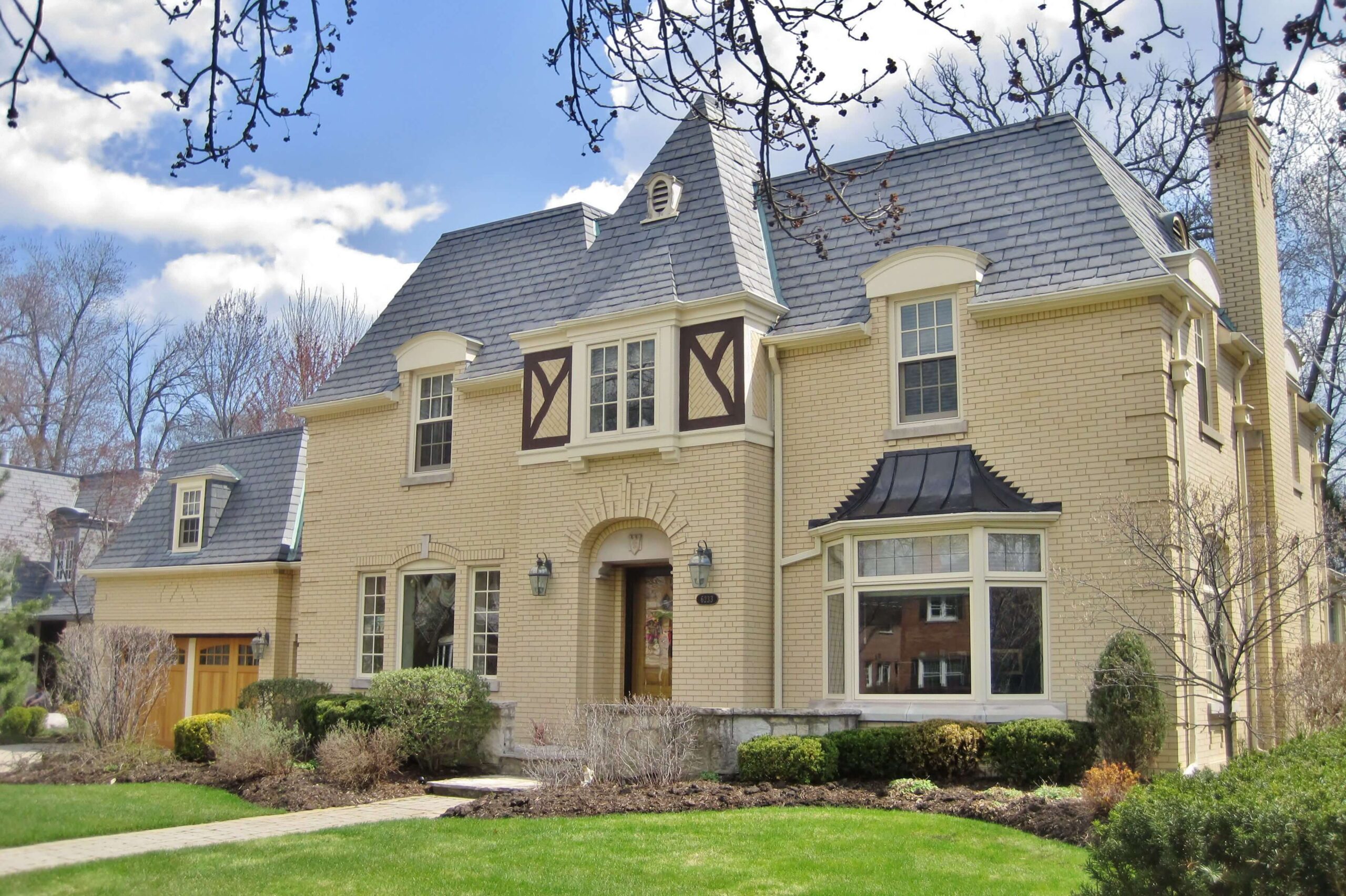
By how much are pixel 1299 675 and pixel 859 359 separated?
6380 mm

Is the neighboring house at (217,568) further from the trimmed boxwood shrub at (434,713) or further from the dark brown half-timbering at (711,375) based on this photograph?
the dark brown half-timbering at (711,375)

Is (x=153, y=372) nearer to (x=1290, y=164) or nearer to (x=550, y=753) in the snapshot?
(x=550, y=753)

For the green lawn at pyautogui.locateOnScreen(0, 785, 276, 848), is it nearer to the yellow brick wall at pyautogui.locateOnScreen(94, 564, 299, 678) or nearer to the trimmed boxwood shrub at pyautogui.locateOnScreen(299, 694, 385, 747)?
the trimmed boxwood shrub at pyautogui.locateOnScreen(299, 694, 385, 747)

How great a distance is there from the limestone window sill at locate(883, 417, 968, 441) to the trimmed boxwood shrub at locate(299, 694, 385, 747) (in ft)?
24.2

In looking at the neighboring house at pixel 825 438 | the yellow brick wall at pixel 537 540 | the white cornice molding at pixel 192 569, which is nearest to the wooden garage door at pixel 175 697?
the white cornice molding at pixel 192 569

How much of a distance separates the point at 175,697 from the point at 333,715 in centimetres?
910

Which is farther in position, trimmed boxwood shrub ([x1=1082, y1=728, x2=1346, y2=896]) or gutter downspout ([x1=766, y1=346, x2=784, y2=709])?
gutter downspout ([x1=766, y1=346, x2=784, y2=709])

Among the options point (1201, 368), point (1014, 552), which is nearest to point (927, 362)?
point (1014, 552)

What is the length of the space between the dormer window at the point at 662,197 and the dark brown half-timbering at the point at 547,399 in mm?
2524

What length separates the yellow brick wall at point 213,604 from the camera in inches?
877

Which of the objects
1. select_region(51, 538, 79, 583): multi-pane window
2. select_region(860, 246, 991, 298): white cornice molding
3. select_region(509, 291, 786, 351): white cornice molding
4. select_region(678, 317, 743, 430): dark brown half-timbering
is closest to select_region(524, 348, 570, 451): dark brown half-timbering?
select_region(509, 291, 786, 351): white cornice molding

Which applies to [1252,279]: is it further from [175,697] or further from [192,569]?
[175,697]

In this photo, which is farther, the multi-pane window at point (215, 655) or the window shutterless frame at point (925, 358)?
the multi-pane window at point (215, 655)

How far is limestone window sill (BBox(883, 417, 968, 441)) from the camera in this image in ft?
48.0
